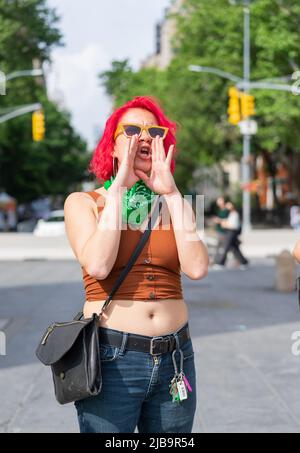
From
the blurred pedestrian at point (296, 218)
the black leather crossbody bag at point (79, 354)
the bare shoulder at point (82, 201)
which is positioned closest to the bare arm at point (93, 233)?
the bare shoulder at point (82, 201)

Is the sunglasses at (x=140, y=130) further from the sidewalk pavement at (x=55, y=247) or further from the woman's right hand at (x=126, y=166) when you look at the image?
the sidewalk pavement at (x=55, y=247)

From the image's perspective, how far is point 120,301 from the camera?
3014mm

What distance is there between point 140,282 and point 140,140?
490 mm

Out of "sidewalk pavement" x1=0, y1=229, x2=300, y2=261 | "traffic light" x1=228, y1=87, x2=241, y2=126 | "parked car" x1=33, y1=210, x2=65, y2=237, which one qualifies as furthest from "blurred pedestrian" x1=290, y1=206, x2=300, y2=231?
"traffic light" x1=228, y1=87, x2=241, y2=126

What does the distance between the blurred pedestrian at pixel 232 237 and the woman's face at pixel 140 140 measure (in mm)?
18422

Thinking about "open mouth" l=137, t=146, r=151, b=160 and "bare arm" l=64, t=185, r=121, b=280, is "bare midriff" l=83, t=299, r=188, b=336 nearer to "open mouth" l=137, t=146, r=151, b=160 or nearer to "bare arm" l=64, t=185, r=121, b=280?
"bare arm" l=64, t=185, r=121, b=280

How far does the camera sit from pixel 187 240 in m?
3.00

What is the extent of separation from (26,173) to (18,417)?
61045mm

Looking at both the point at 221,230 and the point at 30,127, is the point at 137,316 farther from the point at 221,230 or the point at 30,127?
the point at 30,127

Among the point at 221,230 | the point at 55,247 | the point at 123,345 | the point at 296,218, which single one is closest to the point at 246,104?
the point at 55,247

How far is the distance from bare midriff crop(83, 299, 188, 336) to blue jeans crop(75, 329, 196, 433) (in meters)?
0.04

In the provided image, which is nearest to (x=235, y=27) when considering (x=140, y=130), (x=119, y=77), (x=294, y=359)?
(x=119, y=77)

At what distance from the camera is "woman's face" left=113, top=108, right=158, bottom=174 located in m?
3.04

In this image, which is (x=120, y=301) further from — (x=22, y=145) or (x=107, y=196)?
(x=22, y=145)
